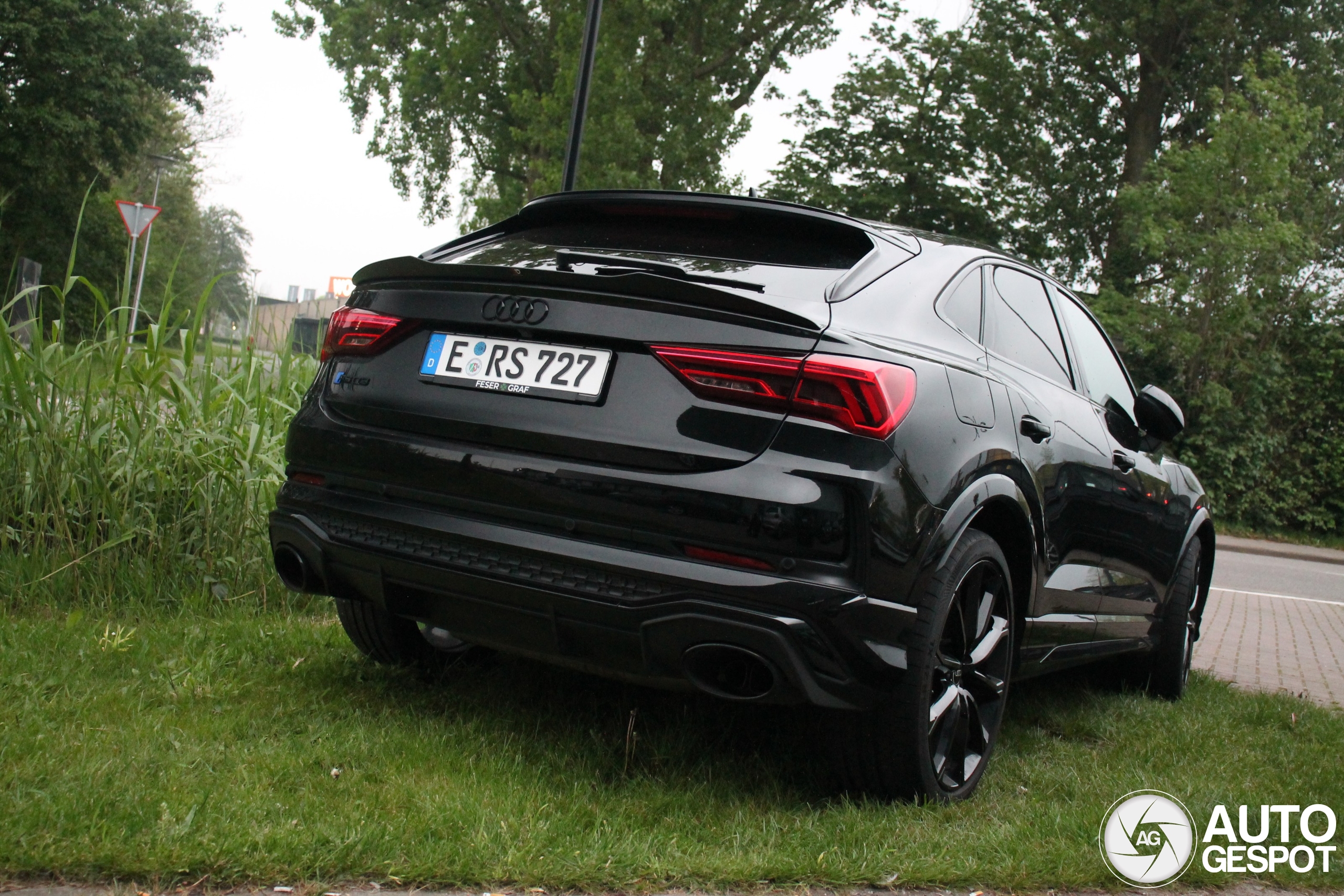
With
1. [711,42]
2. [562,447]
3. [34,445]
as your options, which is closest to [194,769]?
[562,447]

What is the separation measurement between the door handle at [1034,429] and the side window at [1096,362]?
38.7 inches

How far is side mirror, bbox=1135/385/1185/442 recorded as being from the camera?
4.84 m

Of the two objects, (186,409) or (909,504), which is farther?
(186,409)

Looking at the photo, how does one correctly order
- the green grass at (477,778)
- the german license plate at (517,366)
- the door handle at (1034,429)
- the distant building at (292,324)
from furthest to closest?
the distant building at (292,324), the door handle at (1034,429), the german license plate at (517,366), the green grass at (477,778)

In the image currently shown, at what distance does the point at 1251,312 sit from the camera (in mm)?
19516

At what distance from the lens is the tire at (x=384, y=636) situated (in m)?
4.08

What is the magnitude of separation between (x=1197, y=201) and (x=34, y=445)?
64.3ft

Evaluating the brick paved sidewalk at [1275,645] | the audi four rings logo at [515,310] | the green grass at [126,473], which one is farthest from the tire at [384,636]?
the brick paved sidewalk at [1275,645]

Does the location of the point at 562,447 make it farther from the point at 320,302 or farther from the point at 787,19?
the point at 787,19

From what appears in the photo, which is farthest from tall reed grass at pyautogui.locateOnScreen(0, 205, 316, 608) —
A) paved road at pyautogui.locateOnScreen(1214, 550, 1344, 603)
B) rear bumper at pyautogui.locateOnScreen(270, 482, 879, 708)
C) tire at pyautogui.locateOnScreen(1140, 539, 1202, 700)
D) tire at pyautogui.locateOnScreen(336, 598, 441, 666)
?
paved road at pyautogui.locateOnScreen(1214, 550, 1344, 603)

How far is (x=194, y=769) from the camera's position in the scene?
119 inches

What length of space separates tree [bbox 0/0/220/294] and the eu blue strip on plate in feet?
97.8

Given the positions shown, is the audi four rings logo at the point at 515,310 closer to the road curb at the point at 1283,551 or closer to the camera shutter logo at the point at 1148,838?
the camera shutter logo at the point at 1148,838

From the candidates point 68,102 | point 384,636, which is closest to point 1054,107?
point 68,102
